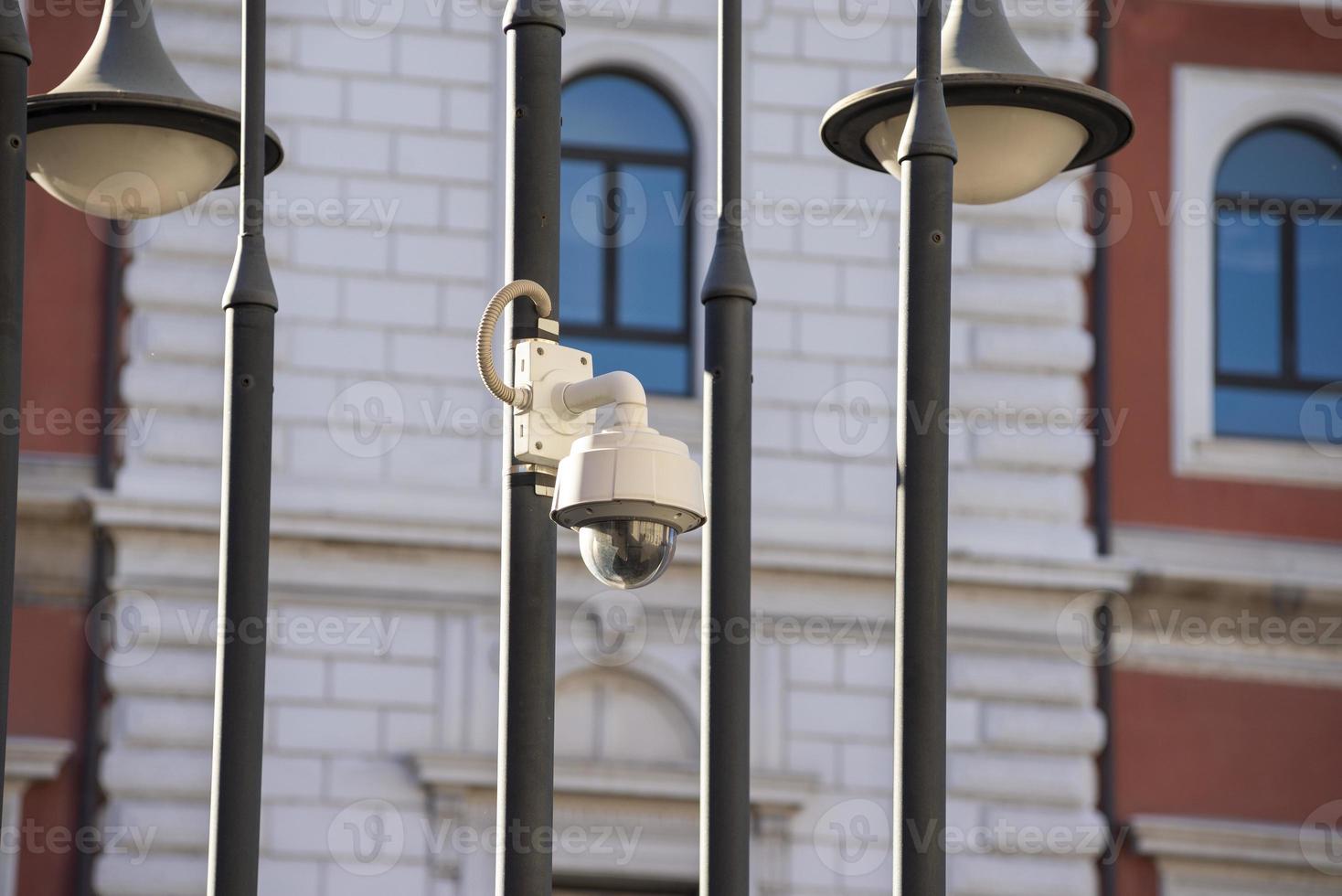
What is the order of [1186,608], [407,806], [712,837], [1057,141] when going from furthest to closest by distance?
1. [1186,608]
2. [407,806]
3. [1057,141]
4. [712,837]

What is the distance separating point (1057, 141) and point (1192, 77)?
8.94 m

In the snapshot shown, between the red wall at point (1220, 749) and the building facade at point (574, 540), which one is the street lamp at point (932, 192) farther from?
the red wall at point (1220, 749)

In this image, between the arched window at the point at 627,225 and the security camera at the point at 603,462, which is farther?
the arched window at the point at 627,225

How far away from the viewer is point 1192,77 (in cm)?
1709

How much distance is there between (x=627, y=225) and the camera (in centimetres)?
1658

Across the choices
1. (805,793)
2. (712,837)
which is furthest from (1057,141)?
(805,793)

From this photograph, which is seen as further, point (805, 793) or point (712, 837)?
point (805, 793)

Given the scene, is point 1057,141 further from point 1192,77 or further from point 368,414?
point 1192,77

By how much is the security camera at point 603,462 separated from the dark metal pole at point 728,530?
2.45 ft

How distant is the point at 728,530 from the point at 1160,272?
9158mm

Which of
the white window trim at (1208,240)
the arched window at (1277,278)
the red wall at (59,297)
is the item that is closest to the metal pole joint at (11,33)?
the red wall at (59,297)

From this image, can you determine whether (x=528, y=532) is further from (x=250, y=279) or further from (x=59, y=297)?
(x=59, y=297)

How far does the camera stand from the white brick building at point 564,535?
602 inches

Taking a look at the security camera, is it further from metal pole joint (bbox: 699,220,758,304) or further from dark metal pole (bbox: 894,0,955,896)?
metal pole joint (bbox: 699,220,758,304)
